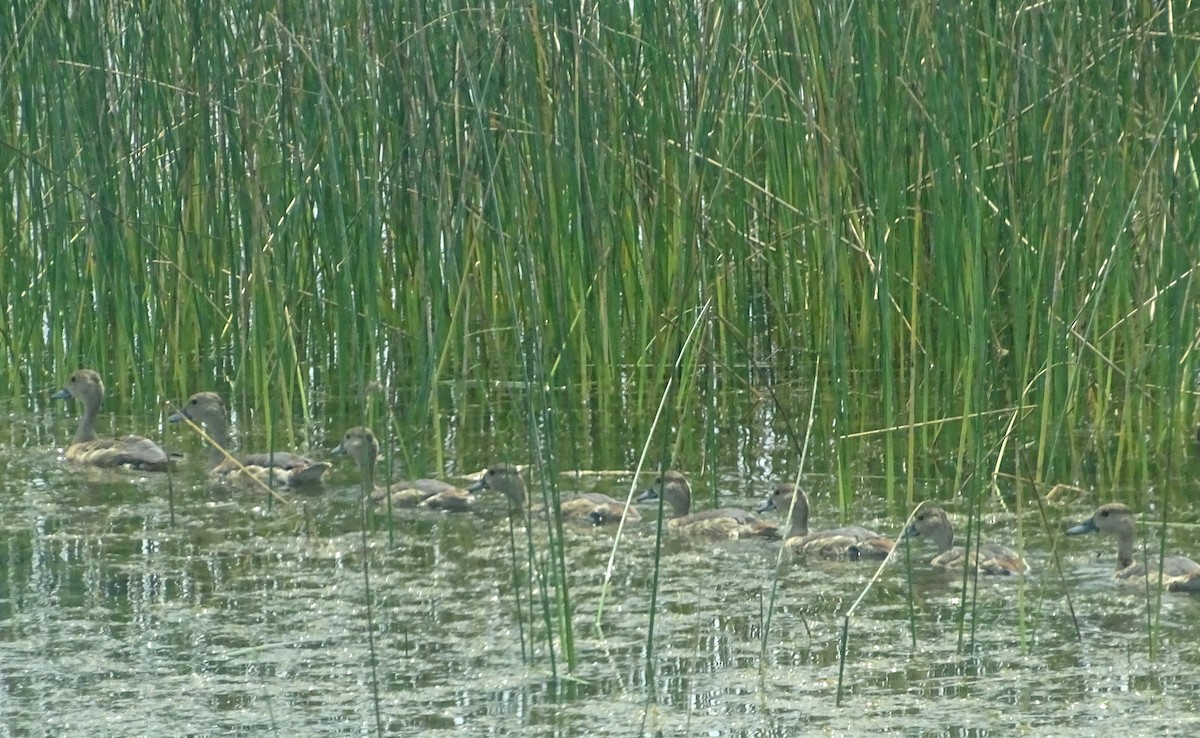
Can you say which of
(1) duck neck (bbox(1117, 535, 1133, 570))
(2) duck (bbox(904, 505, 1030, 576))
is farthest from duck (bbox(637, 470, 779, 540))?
(1) duck neck (bbox(1117, 535, 1133, 570))

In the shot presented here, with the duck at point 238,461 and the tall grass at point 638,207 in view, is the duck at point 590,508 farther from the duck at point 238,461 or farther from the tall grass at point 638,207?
the duck at point 238,461

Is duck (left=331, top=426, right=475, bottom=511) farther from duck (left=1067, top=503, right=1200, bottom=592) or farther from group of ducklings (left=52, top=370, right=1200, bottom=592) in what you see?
duck (left=1067, top=503, right=1200, bottom=592)

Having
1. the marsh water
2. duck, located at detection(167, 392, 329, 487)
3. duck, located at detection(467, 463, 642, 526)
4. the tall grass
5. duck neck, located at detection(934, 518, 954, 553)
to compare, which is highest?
the tall grass

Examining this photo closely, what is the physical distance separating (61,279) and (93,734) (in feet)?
12.7

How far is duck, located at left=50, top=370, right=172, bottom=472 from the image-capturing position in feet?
24.4

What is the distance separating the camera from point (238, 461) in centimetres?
684

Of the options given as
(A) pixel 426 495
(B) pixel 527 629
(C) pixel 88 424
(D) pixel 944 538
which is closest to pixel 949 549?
(D) pixel 944 538

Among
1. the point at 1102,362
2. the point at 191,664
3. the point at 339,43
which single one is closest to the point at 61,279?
the point at 339,43

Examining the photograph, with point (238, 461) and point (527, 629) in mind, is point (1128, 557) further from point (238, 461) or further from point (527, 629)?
point (238, 461)

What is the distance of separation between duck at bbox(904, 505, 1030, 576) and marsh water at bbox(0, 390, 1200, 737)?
42 mm

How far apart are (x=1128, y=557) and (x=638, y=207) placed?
2.74 m

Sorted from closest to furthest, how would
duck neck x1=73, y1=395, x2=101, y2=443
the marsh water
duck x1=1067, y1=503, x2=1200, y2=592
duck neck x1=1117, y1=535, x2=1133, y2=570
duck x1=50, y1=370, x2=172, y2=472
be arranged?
the marsh water, duck x1=1067, y1=503, x2=1200, y2=592, duck neck x1=1117, y1=535, x2=1133, y2=570, duck x1=50, y1=370, x2=172, y2=472, duck neck x1=73, y1=395, x2=101, y2=443

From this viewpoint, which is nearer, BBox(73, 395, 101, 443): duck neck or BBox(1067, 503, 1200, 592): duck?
BBox(1067, 503, 1200, 592): duck

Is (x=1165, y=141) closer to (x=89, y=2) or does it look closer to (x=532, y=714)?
(x=532, y=714)
